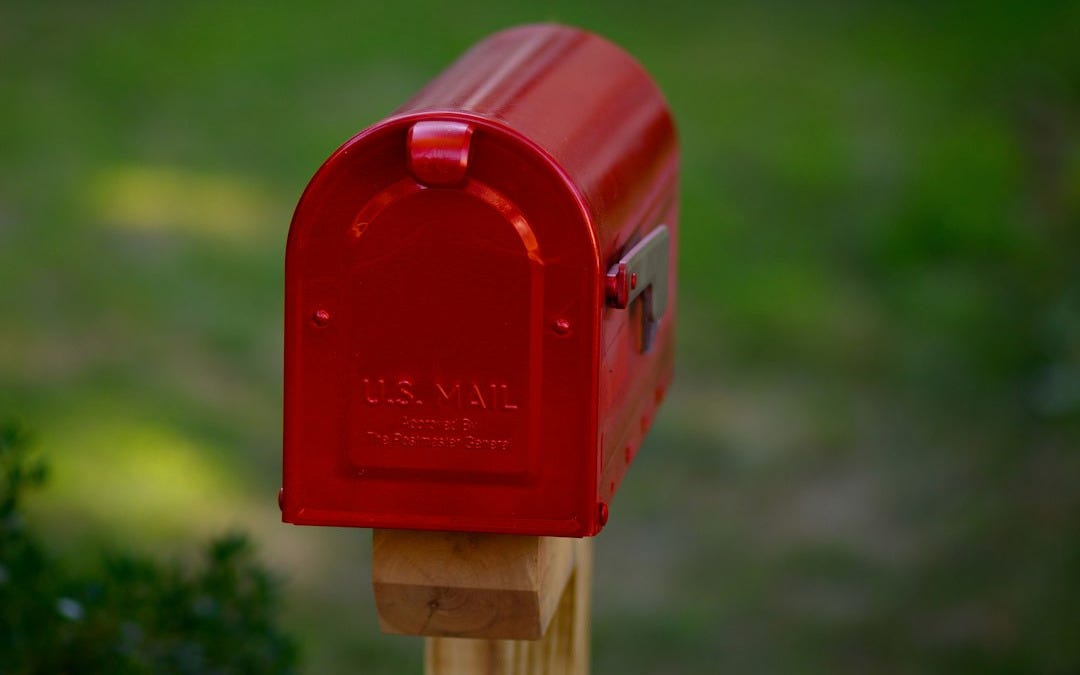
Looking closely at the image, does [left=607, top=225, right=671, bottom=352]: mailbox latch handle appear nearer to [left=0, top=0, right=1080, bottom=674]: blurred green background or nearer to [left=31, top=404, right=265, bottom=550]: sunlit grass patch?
[left=0, top=0, right=1080, bottom=674]: blurred green background

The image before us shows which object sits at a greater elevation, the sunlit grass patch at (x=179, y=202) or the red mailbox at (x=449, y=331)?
the sunlit grass patch at (x=179, y=202)

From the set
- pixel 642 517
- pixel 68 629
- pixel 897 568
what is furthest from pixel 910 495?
pixel 68 629

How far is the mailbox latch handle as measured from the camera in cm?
157

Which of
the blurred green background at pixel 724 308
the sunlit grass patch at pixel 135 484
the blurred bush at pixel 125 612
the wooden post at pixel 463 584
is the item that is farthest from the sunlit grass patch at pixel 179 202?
the wooden post at pixel 463 584

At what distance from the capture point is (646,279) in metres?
1.75

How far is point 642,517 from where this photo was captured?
15.9ft

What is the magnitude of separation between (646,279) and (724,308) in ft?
13.8

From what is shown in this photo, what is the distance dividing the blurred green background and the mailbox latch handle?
2363 millimetres

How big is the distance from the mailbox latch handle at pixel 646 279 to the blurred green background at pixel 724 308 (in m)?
2.36

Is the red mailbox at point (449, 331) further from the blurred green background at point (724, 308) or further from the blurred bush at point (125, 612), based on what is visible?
the blurred green background at point (724, 308)

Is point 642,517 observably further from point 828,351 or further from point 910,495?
point 828,351

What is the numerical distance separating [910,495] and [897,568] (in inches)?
15.3

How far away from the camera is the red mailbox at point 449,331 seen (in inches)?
59.6

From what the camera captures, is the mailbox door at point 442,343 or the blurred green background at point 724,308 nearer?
the mailbox door at point 442,343
